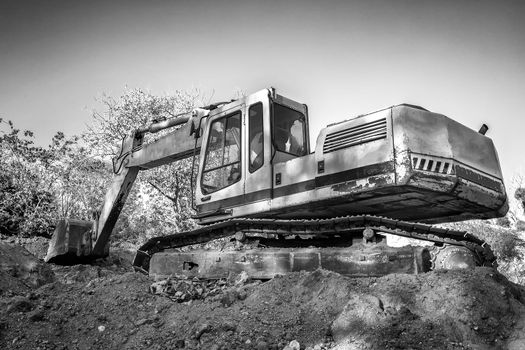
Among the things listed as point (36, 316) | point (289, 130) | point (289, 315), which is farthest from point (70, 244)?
point (289, 315)

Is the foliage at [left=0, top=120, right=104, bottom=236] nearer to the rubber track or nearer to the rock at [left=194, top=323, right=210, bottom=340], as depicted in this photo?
the rubber track

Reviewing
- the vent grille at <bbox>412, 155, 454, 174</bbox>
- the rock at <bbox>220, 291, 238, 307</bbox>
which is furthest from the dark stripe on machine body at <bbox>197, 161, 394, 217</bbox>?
the rock at <bbox>220, 291, 238, 307</bbox>

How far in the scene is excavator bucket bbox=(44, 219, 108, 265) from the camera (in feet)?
29.5

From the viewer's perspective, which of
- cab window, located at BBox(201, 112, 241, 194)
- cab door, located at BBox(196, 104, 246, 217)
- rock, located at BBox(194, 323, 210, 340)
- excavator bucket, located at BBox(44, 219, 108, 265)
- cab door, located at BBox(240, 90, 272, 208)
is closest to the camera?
rock, located at BBox(194, 323, 210, 340)

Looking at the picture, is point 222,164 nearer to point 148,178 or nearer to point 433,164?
point 433,164

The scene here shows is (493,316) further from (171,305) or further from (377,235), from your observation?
(171,305)

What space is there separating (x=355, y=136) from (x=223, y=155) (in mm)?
2381

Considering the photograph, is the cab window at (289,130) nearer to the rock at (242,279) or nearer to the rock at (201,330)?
the rock at (242,279)

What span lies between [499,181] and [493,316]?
2649 mm

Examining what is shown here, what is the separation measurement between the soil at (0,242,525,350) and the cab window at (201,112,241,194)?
6.53 ft

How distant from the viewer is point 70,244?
8984 millimetres

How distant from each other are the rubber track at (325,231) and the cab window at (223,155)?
31.0 inches

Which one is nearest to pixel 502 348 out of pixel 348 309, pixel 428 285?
pixel 428 285

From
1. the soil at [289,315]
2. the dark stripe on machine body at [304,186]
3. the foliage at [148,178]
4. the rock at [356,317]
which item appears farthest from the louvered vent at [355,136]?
the foliage at [148,178]
